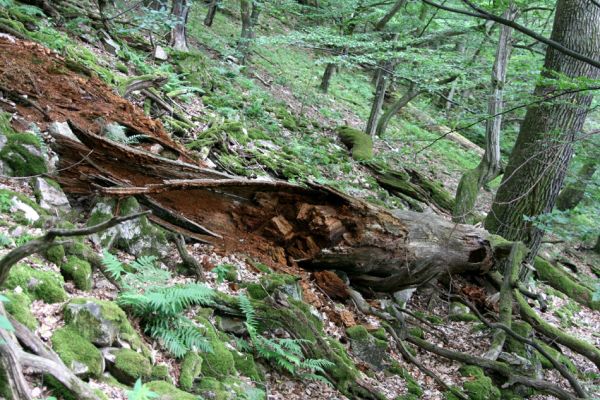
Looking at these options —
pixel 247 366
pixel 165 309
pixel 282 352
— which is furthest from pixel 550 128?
pixel 165 309

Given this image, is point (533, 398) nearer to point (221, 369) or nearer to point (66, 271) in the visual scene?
point (221, 369)

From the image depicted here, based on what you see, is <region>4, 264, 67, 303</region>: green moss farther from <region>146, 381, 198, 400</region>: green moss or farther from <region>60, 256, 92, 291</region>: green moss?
<region>146, 381, 198, 400</region>: green moss

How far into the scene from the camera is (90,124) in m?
6.10

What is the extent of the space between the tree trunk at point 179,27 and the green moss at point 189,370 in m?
11.0

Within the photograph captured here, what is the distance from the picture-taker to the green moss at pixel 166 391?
315cm

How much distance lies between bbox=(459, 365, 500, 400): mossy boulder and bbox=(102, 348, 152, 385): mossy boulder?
13.7ft

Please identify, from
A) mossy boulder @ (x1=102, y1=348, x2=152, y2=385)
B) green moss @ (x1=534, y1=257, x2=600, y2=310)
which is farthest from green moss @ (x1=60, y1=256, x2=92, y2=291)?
A: green moss @ (x1=534, y1=257, x2=600, y2=310)

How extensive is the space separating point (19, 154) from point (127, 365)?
118 inches

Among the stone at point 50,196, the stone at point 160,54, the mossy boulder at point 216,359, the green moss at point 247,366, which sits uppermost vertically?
the stone at point 160,54

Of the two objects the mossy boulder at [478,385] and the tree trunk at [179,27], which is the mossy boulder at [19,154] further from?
the tree trunk at [179,27]

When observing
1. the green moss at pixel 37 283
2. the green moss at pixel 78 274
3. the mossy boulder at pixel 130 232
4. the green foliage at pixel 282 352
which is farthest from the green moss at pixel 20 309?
the green foliage at pixel 282 352

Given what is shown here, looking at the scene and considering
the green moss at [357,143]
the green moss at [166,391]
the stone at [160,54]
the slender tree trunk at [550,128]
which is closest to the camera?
the green moss at [166,391]

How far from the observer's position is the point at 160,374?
3500 mm

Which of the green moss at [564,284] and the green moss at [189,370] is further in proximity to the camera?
the green moss at [564,284]
